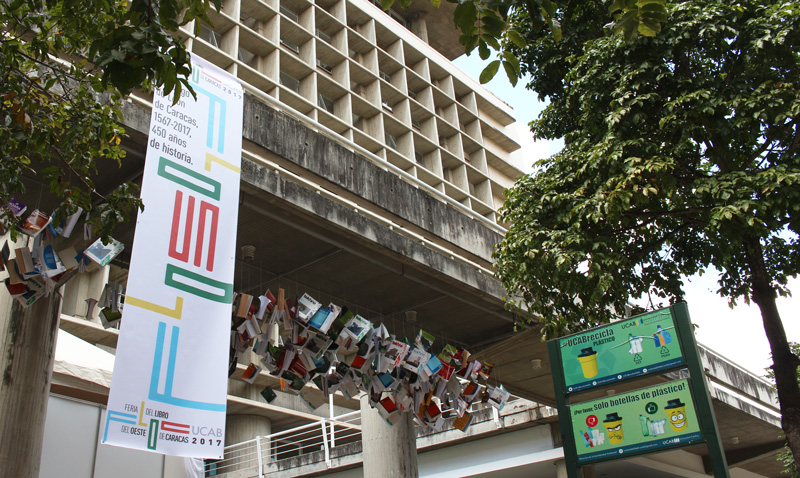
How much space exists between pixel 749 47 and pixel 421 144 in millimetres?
24467

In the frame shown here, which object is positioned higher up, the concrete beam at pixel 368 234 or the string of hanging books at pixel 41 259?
the concrete beam at pixel 368 234

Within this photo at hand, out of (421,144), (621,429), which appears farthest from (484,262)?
(421,144)

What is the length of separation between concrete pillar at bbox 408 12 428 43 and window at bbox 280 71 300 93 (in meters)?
9.02

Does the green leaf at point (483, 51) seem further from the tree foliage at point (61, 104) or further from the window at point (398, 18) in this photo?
the window at point (398, 18)

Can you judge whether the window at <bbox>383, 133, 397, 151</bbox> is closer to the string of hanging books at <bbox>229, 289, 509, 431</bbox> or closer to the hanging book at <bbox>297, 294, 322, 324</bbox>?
the string of hanging books at <bbox>229, 289, 509, 431</bbox>

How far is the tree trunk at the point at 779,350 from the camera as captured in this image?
24.3ft

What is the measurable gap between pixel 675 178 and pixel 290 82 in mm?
22209

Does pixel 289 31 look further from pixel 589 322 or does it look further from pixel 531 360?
pixel 589 322

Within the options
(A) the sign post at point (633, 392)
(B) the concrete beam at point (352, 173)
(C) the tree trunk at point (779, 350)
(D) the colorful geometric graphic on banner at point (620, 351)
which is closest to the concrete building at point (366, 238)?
(B) the concrete beam at point (352, 173)

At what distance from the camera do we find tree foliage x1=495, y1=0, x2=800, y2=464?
24.6 ft

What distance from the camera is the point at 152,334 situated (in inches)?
204

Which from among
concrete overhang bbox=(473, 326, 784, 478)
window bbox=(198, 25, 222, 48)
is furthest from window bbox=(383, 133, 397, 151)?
concrete overhang bbox=(473, 326, 784, 478)

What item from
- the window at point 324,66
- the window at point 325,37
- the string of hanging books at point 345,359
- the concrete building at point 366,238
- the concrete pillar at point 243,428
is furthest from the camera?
the window at point 325,37

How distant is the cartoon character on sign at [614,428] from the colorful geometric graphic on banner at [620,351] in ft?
1.13
